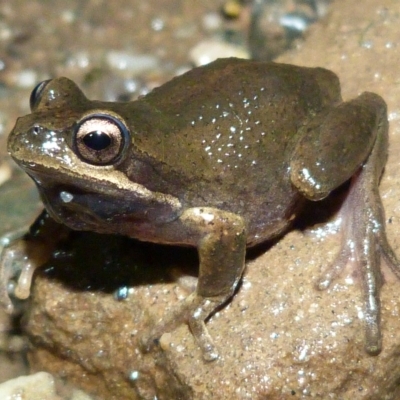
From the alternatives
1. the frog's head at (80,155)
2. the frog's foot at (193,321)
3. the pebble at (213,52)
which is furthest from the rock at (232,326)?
the pebble at (213,52)

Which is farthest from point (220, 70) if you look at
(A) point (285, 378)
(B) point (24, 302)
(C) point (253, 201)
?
(B) point (24, 302)

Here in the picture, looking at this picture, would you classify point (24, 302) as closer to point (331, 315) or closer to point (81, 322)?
point (81, 322)

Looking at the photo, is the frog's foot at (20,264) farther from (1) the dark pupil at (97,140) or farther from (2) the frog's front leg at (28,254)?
(1) the dark pupil at (97,140)

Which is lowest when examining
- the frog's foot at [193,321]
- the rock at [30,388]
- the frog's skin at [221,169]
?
the rock at [30,388]

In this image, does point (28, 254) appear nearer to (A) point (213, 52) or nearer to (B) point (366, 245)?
(B) point (366, 245)

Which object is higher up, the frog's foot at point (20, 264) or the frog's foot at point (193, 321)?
the frog's foot at point (193, 321)

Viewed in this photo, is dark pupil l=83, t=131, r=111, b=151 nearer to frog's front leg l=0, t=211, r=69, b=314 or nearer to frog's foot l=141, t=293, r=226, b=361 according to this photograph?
frog's foot l=141, t=293, r=226, b=361
